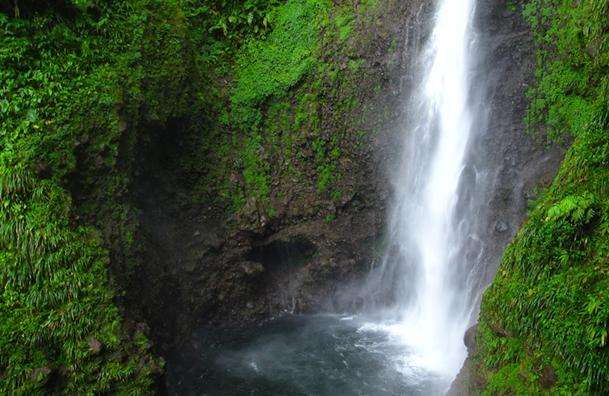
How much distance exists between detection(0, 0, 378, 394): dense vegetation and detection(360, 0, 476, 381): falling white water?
179 cm

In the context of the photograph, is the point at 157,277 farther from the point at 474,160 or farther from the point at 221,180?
the point at 474,160

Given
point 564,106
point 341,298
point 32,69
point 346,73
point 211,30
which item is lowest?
point 341,298

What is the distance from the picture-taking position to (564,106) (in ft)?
34.3

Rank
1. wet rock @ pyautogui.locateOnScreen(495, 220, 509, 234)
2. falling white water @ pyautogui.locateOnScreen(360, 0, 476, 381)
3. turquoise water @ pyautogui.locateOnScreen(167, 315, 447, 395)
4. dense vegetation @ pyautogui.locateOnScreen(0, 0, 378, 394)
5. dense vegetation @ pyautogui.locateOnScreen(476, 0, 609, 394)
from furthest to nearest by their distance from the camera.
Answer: falling white water @ pyautogui.locateOnScreen(360, 0, 476, 381) → wet rock @ pyautogui.locateOnScreen(495, 220, 509, 234) → turquoise water @ pyautogui.locateOnScreen(167, 315, 447, 395) → dense vegetation @ pyautogui.locateOnScreen(0, 0, 378, 394) → dense vegetation @ pyautogui.locateOnScreen(476, 0, 609, 394)

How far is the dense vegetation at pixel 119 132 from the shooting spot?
322 inches

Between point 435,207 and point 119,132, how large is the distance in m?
7.46

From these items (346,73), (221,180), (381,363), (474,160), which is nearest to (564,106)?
(474,160)

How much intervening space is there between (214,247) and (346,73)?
18.9ft

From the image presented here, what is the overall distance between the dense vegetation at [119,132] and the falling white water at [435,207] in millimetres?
1785

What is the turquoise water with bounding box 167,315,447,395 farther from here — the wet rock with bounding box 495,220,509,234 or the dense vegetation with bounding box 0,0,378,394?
the wet rock with bounding box 495,220,509,234

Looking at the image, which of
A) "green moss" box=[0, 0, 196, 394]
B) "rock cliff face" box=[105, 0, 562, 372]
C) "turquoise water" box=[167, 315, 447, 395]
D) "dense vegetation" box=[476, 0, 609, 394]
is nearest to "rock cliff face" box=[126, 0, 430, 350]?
"rock cliff face" box=[105, 0, 562, 372]

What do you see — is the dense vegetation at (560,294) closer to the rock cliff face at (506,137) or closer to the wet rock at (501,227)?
the rock cliff face at (506,137)

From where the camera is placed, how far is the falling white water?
Answer: 1152cm

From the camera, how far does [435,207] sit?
40.4 ft
